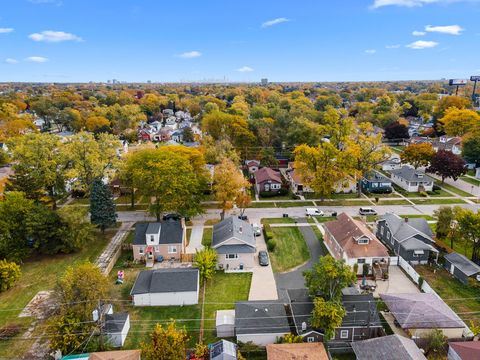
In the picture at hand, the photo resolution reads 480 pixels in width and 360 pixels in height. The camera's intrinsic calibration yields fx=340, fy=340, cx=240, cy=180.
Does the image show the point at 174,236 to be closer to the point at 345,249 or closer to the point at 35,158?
the point at 345,249

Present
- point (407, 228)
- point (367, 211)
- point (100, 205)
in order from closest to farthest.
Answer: point (407, 228), point (100, 205), point (367, 211)

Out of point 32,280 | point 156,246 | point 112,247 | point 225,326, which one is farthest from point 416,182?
point 32,280

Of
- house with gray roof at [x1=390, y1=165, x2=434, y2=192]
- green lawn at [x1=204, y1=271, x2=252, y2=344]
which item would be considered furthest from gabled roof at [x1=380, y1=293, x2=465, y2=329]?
house with gray roof at [x1=390, y1=165, x2=434, y2=192]

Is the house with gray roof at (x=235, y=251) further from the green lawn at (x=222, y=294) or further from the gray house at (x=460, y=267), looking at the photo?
the gray house at (x=460, y=267)

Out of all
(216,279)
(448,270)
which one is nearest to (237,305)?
(216,279)

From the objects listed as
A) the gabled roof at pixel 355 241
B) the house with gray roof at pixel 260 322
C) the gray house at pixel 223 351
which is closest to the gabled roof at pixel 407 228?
the gabled roof at pixel 355 241

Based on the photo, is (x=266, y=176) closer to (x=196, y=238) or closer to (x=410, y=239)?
(x=196, y=238)
